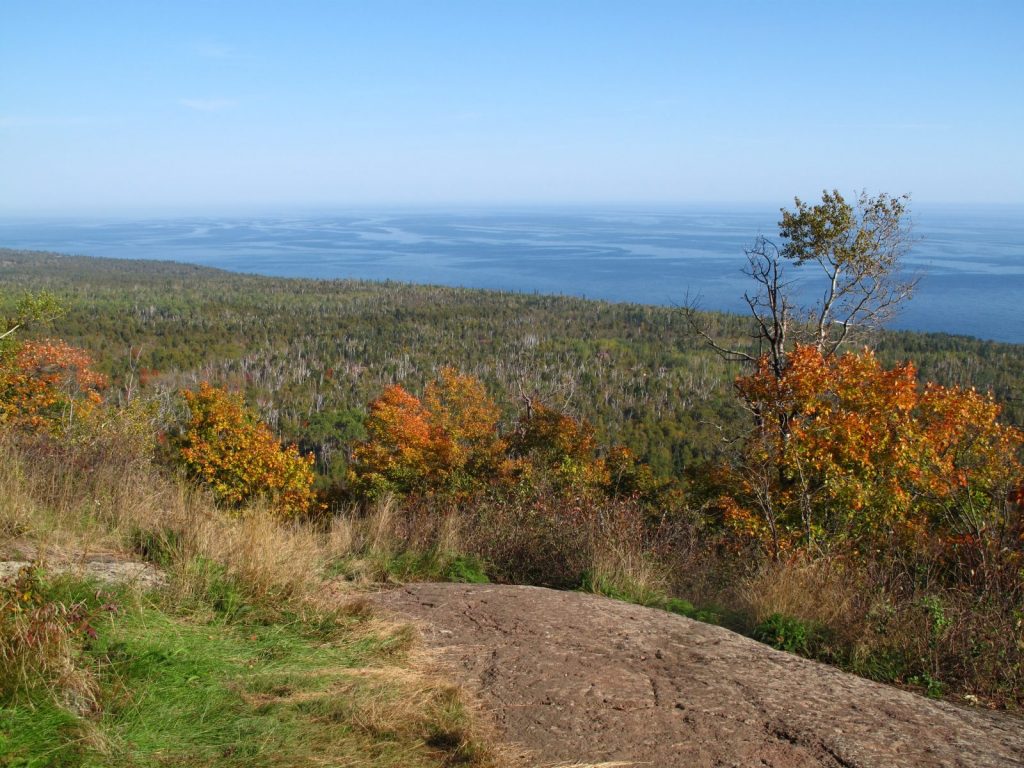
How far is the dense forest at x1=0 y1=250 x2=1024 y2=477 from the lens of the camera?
65688 mm

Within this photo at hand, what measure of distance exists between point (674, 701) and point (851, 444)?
30.2ft

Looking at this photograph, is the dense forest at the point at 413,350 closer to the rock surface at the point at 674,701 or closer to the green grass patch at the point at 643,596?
the green grass patch at the point at 643,596

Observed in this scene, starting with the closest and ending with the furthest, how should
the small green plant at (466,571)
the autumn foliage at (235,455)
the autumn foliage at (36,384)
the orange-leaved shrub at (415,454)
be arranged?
the small green plant at (466,571) → the autumn foliage at (36,384) → the autumn foliage at (235,455) → the orange-leaved shrub at (415,454)

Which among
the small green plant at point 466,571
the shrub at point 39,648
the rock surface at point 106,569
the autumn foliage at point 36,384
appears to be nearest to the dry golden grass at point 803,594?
the small green plant at point 466,571

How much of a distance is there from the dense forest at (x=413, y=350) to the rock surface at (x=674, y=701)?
45591 millimetres

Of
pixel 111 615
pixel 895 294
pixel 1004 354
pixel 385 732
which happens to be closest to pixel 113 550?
pixel 111 615

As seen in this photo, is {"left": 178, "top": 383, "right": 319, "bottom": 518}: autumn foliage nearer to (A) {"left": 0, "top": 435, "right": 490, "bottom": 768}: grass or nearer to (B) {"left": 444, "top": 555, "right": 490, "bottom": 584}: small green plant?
(B) {"left": 444, "top": 555, "right": 490, "bottom": 584}: small green plant

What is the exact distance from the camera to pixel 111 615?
316cm

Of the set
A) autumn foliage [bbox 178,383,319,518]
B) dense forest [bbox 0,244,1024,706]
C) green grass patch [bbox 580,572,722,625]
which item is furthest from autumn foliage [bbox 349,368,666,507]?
green grass patch [bbox 580,572,722,625]

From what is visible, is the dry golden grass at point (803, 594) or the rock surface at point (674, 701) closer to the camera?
the rock surface at point (674, 701)

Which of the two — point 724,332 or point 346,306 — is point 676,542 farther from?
point 346,306

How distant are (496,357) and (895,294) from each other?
81.5 metres

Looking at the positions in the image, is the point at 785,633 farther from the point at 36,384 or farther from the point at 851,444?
the point at 36,384

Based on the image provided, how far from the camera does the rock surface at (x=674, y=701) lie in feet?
9.82
